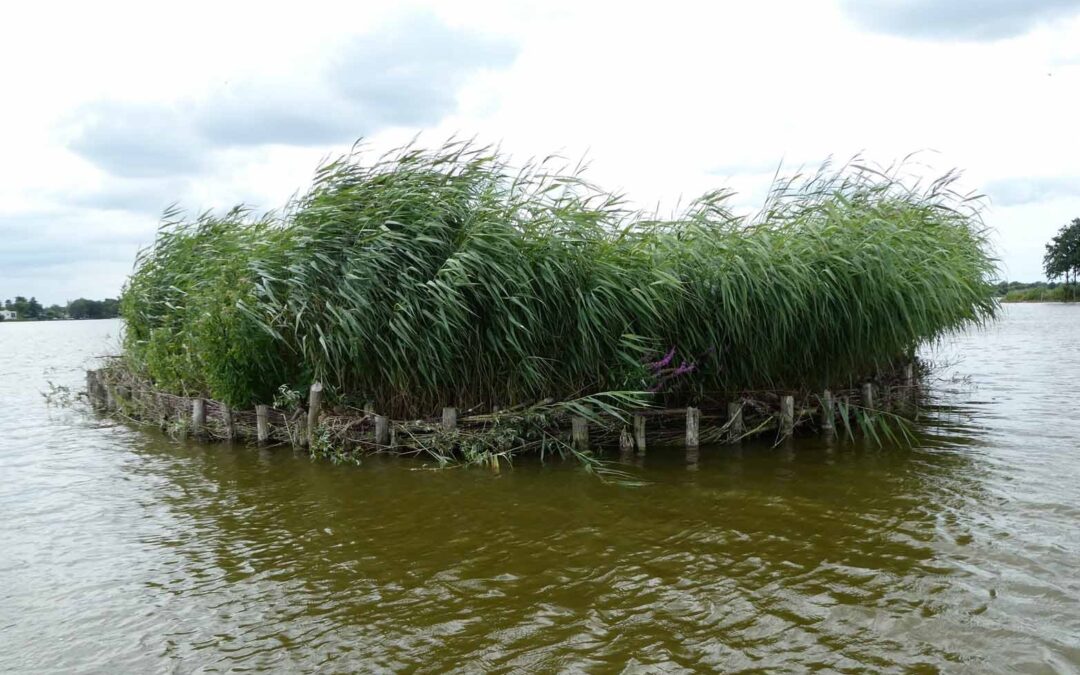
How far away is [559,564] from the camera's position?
265 inches

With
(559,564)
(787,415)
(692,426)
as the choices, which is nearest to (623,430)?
(692,426)

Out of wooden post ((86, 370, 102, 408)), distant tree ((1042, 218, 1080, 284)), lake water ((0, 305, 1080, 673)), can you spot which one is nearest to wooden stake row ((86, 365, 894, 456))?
lake water ((0, 305, 1080, 673))

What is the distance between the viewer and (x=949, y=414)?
1388 centimetres

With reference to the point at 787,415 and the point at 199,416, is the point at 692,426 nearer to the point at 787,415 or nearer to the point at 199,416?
the point at 787,415

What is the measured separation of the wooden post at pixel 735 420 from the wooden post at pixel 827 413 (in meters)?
1.58

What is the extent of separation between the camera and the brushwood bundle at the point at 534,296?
34.1ft

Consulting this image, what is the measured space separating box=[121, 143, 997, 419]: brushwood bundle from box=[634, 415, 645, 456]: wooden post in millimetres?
584

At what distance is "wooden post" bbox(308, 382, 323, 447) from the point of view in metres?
11.2

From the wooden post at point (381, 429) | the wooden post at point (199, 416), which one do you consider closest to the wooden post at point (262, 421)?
the wooden post at point (199, 416)

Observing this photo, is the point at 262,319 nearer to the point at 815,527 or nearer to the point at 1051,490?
the point at 815,527

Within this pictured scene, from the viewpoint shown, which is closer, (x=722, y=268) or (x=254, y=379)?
(x=722, y=268)

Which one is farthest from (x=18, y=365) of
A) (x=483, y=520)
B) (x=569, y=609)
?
(x=569, y=609)

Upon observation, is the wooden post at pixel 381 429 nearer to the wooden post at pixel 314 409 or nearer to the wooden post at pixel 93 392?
the wooden post at pixel 314 409

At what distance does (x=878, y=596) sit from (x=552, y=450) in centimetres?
600
